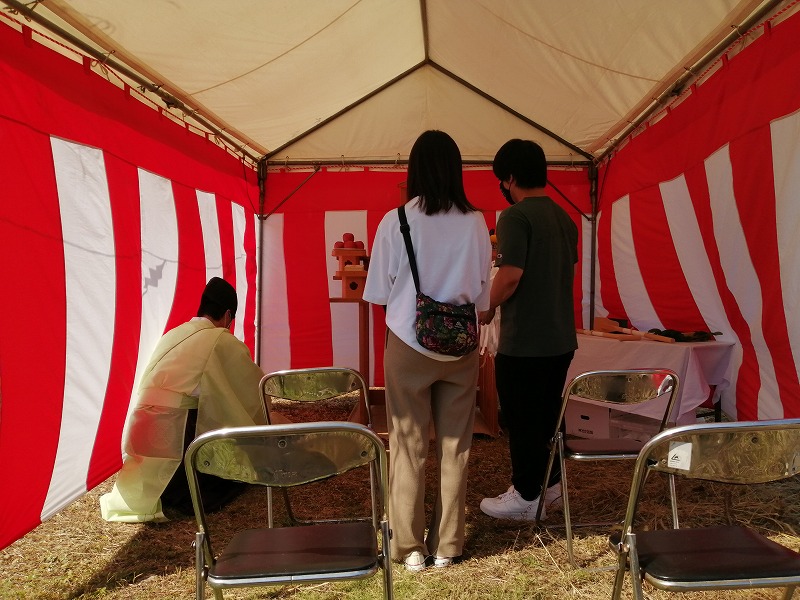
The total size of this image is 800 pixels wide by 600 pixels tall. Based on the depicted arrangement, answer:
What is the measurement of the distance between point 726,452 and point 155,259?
9.54 ft

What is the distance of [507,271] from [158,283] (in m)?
2.09

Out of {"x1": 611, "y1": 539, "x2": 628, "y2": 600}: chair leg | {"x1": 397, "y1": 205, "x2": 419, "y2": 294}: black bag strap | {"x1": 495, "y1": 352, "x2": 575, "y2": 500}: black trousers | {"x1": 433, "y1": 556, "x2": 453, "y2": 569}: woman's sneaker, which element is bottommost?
{"x1": 433, "y1": 556, "x2": 453, "y2": 569}: woman's sneaker

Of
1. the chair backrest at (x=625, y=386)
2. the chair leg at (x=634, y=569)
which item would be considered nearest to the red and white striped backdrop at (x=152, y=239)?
the chair backrest at (x=625, y=386)

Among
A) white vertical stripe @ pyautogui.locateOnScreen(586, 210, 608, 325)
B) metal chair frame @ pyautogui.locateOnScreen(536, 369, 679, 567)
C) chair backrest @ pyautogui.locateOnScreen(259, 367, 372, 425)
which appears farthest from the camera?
white vertical stripe @ pyautogui.locateOnScreen(586, 210, 608, 325)

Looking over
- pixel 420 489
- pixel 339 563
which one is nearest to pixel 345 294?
pixel 420 489

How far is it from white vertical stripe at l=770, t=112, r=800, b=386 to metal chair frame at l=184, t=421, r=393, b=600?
1.96 meters

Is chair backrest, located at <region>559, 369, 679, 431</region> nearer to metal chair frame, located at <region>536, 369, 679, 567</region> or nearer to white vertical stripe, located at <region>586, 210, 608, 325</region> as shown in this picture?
metal chair frame, located at <region>536, 369, 679, 567</region>

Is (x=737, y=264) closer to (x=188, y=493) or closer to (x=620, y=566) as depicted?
(x=620, y=566)

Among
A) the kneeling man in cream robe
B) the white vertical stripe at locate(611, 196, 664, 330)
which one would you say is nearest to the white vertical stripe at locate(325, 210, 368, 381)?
the white vertical stripe at locate(611, 196, 664, 330)

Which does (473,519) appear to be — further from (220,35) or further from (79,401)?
(220,35)

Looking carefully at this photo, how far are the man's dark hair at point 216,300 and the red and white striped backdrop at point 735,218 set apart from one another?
8.18 feet

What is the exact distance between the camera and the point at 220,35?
2.61 metres

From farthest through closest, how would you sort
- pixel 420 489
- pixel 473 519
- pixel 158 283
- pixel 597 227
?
1. pixel 597 227
2. pixel 158 283
3. pixel 473 519
4. pixel 420 489

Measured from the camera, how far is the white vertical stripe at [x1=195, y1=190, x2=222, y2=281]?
12.2 feet
